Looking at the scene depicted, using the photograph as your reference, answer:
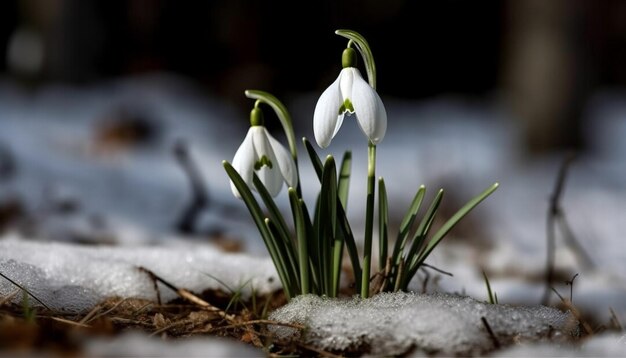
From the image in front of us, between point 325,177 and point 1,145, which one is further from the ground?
point 325,177

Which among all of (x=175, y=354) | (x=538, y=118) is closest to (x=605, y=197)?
(x=538, y=118)

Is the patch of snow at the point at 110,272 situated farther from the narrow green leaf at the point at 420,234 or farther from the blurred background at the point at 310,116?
the blurred background at the point at 310,116

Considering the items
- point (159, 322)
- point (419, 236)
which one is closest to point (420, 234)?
point (419, 236)

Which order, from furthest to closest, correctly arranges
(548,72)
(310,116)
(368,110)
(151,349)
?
(310,116)
(548,72)
(368,110)
(151,349)

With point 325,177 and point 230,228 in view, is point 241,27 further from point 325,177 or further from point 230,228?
point 325,177

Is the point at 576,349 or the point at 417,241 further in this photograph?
the point at 417,241

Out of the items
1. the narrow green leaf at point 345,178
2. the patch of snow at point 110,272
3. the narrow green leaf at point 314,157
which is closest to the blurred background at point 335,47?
the patch of snow at point 110,272

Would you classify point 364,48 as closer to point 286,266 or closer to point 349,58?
point 349,58
